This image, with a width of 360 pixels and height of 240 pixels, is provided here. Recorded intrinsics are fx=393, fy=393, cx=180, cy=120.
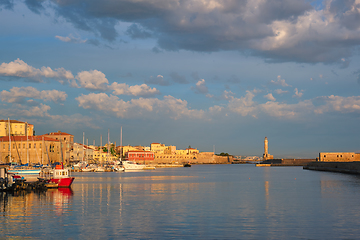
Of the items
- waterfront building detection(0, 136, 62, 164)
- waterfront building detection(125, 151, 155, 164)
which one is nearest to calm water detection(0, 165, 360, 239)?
waterfront building detection(0, 136, 62, 164)

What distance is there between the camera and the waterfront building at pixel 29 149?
117125 millimetres

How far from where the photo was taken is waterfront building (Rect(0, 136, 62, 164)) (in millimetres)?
117125

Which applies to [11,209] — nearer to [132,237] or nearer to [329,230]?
[132,237]

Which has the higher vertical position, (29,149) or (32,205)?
(29,149)

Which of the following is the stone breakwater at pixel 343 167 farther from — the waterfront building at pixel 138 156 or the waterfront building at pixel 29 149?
the waterfront building at pixel 138 156

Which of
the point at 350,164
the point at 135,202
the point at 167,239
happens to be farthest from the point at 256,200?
the point at 350,164

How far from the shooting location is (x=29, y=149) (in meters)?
122

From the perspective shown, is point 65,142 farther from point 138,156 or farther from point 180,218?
point 180,218

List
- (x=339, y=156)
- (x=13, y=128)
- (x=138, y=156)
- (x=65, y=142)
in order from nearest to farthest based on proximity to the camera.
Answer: (x=13, y=128) < (x=65, y=142) < (x=339, y=156) < (x=138, y=156)

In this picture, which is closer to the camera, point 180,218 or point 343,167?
point 180,218

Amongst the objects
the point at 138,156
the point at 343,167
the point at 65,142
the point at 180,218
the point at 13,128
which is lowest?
the point at 343,167

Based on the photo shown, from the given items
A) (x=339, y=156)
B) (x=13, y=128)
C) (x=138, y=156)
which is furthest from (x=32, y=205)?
(x=138, y=156)

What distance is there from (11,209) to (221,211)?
1475 centimetres

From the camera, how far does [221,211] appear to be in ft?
89.9
